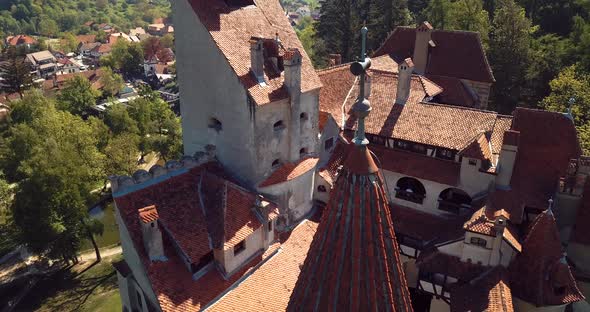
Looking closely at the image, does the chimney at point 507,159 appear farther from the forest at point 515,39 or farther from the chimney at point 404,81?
the forest at point 515,39

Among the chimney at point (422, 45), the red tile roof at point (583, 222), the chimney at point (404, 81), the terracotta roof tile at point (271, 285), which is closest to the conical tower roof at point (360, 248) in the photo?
the terracotta roof tile at point (271, 285)

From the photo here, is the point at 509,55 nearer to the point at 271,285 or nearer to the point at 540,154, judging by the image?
the point at 540,154

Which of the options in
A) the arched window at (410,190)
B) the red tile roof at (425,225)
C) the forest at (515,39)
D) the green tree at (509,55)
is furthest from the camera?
the green tree at (509,55)

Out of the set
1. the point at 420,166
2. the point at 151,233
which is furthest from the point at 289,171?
the point at 151,233

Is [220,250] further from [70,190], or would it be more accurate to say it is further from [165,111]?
[165,111]

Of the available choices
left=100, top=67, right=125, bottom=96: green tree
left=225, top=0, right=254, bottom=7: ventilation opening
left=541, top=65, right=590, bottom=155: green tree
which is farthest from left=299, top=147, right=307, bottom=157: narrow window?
left=100, top=67, right=125, bottom=96: green tree

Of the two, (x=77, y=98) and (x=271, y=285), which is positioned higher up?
(x=271, y=285)
